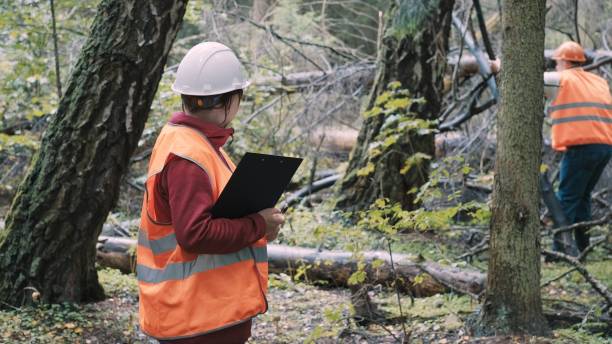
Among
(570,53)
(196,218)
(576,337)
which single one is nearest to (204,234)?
(196,218)

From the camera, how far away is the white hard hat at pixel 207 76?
2846 millimetres

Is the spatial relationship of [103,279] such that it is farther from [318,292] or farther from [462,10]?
[462,10]

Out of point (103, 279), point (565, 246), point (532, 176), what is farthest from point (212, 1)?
point (532, 176)

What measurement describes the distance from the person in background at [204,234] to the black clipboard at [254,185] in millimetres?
40

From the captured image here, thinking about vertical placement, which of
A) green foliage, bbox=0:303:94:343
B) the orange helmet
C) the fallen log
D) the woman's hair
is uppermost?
the orange helmet

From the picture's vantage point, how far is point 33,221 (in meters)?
4.91

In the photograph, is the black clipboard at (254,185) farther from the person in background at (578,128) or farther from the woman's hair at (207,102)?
the person in background at (578,128)

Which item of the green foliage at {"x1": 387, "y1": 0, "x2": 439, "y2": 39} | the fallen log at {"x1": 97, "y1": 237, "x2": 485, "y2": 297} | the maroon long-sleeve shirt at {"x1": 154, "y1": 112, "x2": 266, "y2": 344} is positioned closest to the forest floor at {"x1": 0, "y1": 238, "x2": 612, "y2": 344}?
the fallen log at {"x1": 97, "y1": 237, "x2": 485, "y2": 297}

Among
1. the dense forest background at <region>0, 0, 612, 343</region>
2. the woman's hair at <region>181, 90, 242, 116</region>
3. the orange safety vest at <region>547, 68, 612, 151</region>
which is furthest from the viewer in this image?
the orange safety vest at <region>547, 68, 612, 151</region>

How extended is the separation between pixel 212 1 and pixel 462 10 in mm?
3449

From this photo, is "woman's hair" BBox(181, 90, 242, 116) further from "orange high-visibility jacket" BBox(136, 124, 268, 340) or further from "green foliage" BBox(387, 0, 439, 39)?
"green foliage" BBox(387, 0, 439, 39)

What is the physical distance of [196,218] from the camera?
2.61 m

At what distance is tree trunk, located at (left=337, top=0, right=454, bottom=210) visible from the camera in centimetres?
812

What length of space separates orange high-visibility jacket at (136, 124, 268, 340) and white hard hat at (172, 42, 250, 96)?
0.17 m
